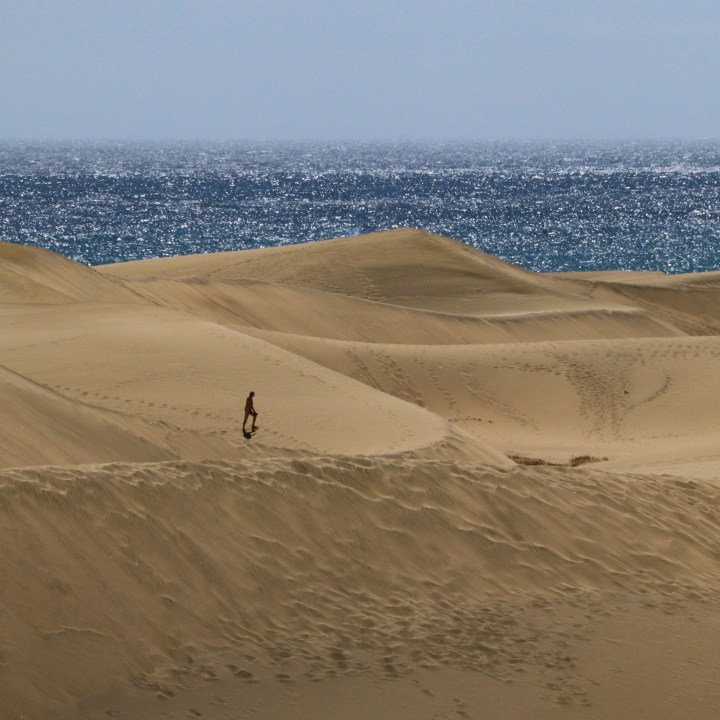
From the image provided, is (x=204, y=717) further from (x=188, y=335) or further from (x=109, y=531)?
(x=188, y=335)

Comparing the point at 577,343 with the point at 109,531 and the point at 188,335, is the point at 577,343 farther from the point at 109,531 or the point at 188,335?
the point at 109,531

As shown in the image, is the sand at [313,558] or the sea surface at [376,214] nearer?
the sand at [313,558]

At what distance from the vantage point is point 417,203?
74.6m

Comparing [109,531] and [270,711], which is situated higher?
[109,531]

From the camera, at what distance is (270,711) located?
595cm

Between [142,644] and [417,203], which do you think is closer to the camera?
[142,644]

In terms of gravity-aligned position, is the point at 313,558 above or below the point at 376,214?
above

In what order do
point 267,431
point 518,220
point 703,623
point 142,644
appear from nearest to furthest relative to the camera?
point 142,644, point 703,623, point 267,431, point 518,220

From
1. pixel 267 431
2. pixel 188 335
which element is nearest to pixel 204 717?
pixel 267 431

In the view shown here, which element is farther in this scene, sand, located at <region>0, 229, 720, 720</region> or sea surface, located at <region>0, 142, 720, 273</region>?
sea surface, located at <region>0, 142, 720, 273</region>

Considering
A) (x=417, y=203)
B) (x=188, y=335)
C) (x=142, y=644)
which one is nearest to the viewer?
(x=142, y=644)

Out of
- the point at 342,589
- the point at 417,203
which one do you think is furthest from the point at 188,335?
the point at 417,203

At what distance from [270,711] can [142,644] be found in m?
0.78

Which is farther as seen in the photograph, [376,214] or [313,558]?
[376,214]
